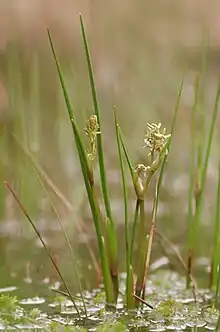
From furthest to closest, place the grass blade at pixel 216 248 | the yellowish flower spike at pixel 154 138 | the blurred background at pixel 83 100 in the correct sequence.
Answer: the blurred background at pixel 83 100 < the grass blade at pixel 216 248 < the yellowish flower spike at pixel 154 138

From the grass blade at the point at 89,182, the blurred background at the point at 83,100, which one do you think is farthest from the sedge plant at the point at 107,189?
the blurred background at the point at 83,100

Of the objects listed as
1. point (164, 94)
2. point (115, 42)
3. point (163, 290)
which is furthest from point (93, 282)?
point (115, 42)

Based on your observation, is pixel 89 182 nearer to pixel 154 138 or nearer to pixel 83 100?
pixel 154 138

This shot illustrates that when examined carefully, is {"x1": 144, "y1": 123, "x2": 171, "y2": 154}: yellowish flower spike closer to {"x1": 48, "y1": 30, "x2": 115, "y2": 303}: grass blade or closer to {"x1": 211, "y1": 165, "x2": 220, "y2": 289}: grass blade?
{"x1": 48, "y1": 30, "x2": 115, "y2": 303}: grass blade

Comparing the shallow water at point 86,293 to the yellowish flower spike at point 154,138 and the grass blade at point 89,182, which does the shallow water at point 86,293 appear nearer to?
the grass blade at point 89,182

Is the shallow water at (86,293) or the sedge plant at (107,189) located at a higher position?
the sedge plant at (107,189)

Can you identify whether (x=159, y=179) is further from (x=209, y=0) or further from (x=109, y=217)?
(x=209, y=0)

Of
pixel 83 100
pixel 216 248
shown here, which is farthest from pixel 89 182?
pixel 83 100

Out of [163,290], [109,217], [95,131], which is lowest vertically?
A: [163,290]
